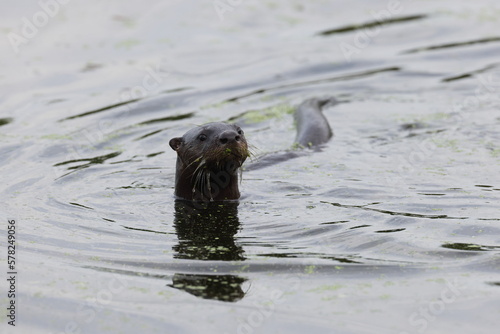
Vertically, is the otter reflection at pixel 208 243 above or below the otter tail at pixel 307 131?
below

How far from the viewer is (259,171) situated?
27.5 feet

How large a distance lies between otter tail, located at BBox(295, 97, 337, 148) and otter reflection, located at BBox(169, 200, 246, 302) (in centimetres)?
223

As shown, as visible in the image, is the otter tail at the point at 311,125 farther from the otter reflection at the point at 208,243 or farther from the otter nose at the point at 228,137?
the otter nose at the point at 228,137

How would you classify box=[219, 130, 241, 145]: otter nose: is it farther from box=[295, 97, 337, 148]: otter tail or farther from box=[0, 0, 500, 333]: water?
box=[295, 97, 337, 148]: otter tail

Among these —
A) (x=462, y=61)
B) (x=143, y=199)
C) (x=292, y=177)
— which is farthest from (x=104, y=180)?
(x=462, y=61)

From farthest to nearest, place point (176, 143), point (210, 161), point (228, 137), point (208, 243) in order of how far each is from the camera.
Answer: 1. point (176, 143)
2. point (210, 161)
3. point (228, 137)
4. point (208, 243)

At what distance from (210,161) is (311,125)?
123 inches

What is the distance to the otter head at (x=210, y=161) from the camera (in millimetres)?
6625

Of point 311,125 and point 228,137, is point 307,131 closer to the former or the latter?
point 311,125

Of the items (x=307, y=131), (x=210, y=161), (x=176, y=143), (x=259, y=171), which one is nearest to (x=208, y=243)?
(x=210, y=161)

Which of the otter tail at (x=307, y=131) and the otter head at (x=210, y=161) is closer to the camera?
the otter head at (x=210, y=161)

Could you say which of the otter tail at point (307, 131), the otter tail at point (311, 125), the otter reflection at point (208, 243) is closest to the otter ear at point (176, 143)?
the otter reflection at point (208, 243)

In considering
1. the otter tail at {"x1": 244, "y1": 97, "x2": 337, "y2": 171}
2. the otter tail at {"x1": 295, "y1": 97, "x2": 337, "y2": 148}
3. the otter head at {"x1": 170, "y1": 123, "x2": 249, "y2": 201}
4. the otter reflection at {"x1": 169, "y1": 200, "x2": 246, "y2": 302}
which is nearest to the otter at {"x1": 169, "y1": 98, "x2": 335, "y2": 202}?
the otter head at {"x1": 170, "y1": 123, "x2": 249, "y2": 201}

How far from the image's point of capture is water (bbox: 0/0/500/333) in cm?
503
